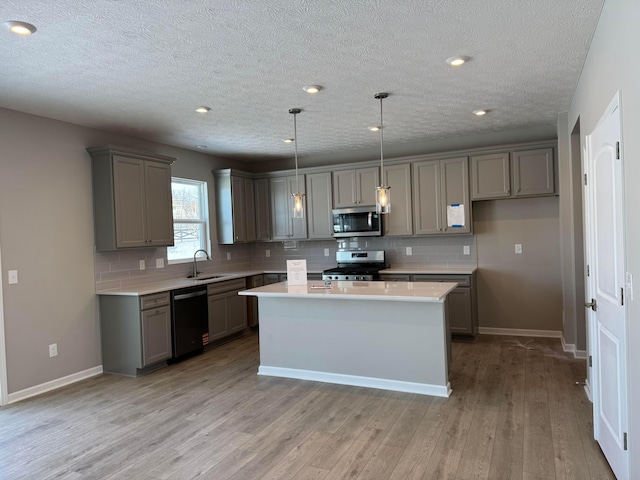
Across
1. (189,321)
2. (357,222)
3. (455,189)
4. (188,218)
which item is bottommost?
(189,321)

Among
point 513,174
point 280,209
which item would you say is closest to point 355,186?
point 280,209

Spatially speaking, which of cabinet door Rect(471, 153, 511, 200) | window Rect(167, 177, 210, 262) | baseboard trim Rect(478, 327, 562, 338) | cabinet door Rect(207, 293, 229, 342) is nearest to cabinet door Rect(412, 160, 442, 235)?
cabinet door Rect(471, 153, 511, 200)

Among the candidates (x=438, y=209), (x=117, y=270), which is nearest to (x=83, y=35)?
(x=117, y=270)

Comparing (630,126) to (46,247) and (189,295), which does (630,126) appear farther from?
(46,247)

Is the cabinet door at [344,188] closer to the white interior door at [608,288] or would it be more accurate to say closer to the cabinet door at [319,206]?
the cabinet door at [319,206]

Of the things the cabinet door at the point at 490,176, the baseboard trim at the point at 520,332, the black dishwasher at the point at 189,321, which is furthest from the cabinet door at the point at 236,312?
the cabinet door at the point at 490,176

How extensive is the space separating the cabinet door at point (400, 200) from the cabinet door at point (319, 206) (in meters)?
0.88

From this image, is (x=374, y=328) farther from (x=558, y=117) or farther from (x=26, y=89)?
(x=26, y=89)

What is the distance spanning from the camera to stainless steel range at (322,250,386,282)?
5.79 metres

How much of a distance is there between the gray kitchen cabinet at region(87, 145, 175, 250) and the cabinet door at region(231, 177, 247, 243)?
1416 mm

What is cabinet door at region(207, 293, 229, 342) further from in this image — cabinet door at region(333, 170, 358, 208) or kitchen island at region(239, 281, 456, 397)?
cabinet door at region(333, 170, 358, 208)

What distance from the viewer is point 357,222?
6.13m

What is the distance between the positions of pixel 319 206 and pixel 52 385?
3875mm

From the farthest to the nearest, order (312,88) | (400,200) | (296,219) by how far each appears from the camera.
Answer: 1. (296,219)
2. (400,200)
3. (312,88)
